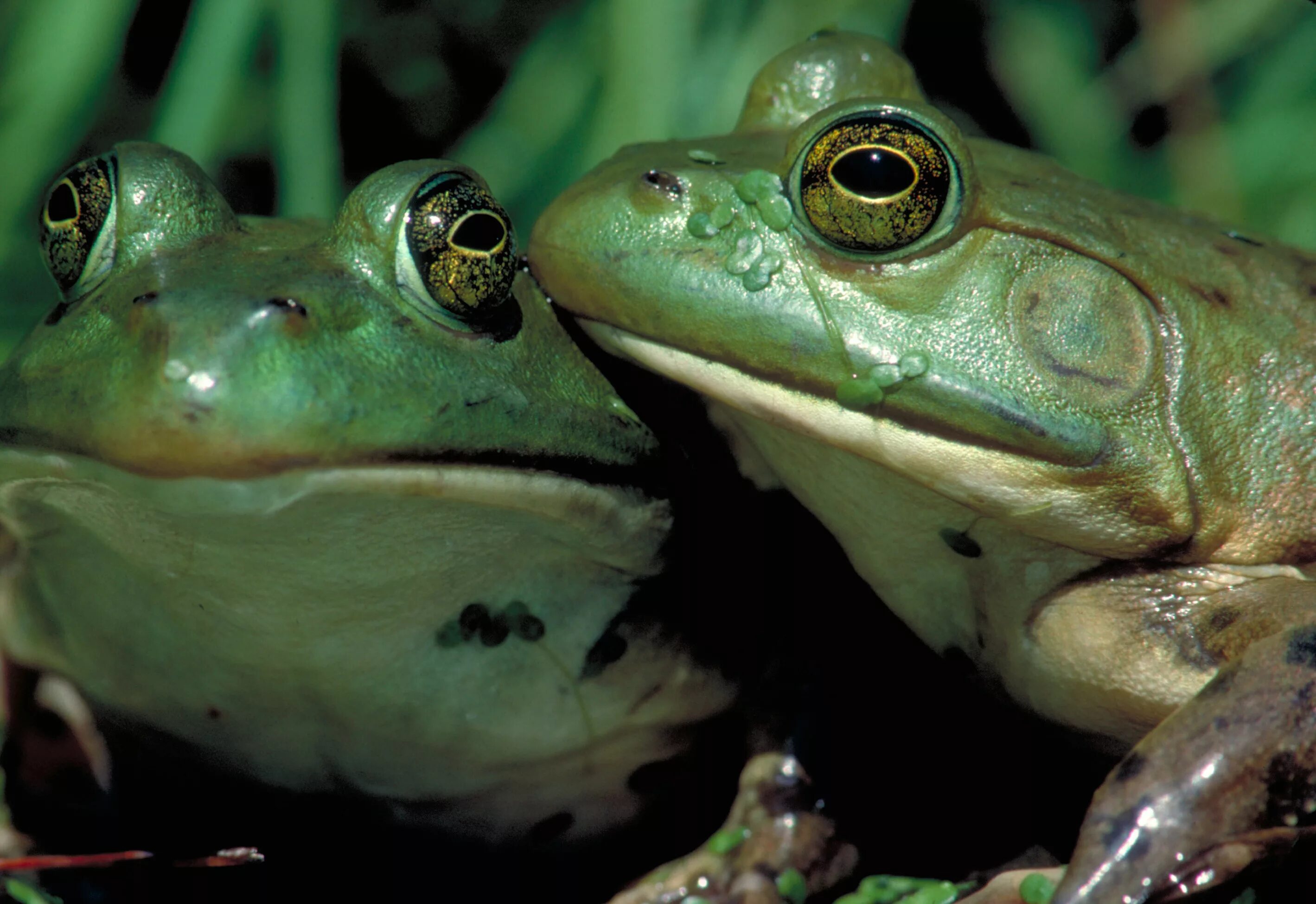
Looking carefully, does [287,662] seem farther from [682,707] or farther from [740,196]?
[740,196]

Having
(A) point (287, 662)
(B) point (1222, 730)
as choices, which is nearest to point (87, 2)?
(A) point (287, 662)

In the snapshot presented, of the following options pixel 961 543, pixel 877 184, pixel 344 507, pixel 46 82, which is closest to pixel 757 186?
pixel 877 184

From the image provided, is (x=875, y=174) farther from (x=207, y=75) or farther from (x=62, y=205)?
(x=207, y=75)

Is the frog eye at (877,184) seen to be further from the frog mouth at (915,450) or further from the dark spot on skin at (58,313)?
the dark spot on skin at (58,313)

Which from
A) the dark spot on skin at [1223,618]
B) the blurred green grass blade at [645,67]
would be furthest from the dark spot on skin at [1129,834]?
the blurred green grass blade at [645,67]

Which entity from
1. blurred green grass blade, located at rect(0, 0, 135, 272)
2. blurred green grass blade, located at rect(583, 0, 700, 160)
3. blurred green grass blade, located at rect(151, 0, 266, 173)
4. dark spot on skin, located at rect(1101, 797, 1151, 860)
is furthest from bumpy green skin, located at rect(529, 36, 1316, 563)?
blurred green grass blade, located at rect(0, 0, 135, 272)

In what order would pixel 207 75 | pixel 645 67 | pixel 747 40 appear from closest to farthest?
1. pixel 207 75
2. pixel 645 67
3. pixel 747 40

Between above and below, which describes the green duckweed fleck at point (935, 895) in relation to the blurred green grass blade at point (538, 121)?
below

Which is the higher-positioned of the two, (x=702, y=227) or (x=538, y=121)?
(x=702, y=227)
